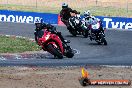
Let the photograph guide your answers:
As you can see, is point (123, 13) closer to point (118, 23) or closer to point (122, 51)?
point (118, 23)

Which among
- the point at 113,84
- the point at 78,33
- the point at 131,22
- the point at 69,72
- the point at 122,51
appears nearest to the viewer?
the point at 113,84

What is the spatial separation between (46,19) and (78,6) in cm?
1937

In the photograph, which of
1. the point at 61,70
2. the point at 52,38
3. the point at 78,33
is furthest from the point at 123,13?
the point at 61,70

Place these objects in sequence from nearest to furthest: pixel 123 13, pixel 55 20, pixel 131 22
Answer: pixel 131 22 < pixel 55 20 < pixel 123 13

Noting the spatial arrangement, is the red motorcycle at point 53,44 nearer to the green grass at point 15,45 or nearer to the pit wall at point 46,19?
the green grass at point 15,45

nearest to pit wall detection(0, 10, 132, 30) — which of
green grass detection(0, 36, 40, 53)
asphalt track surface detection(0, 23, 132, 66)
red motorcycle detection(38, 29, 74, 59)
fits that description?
asphalt track surface detection(0, 23, 132, 66)

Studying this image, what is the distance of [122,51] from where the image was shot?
926 inches

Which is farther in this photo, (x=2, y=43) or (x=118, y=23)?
(x=118, y=23)

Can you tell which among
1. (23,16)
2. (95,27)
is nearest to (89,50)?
(95,27)

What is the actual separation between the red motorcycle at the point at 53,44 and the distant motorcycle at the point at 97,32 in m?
6.30

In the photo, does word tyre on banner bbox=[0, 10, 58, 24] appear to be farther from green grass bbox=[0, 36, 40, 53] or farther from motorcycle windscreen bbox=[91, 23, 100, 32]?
motorcycle windscreen bbox=[91, 23, 100, 32]

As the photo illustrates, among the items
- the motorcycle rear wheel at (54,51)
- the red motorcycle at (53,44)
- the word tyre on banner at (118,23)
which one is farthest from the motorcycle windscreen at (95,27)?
the word tyre on banner at (118,23)

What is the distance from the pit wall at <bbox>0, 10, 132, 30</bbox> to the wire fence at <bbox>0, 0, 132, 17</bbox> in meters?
8.61

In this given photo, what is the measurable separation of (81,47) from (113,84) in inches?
504
